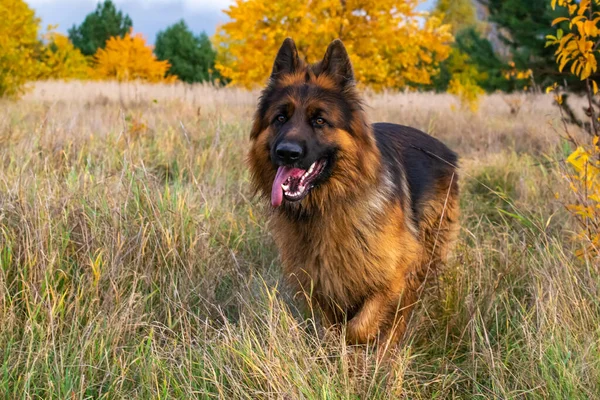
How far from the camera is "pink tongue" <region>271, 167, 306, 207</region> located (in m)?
2.85

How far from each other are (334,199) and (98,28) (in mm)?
43678

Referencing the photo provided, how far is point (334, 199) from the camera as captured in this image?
2994 millimetres

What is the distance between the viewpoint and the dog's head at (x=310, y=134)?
2830 millimetres

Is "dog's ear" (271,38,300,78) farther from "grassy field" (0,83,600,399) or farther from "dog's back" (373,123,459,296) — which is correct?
"grassy field" (0,83,600,399)

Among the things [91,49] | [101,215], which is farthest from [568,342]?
[91,49]

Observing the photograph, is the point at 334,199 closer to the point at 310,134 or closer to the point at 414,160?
the point at 310,134

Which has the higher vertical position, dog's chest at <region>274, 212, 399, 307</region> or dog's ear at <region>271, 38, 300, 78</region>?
dog's ear at <region>271, 38, 300, 78</region>

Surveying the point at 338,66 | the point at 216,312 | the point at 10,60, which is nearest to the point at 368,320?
the point at 216,312

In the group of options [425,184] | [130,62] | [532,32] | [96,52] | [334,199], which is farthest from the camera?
[96,52]

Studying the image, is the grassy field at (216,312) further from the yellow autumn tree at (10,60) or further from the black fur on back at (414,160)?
the yellow autumn tree at (10,60)

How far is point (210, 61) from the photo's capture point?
38.0 m

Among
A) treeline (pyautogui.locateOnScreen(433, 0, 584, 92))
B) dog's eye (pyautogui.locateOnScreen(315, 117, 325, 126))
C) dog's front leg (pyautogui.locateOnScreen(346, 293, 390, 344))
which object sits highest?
treeline (pyautogui.locateOnScreen(433, 0, 584, 92))

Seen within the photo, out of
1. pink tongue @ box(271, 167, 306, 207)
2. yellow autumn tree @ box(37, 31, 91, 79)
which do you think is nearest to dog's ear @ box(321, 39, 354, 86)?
pink tongue @ box(271, 167, 306, 207)

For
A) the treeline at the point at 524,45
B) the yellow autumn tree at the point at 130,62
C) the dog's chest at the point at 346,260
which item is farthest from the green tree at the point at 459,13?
the dog's chest at the point at 346,260
